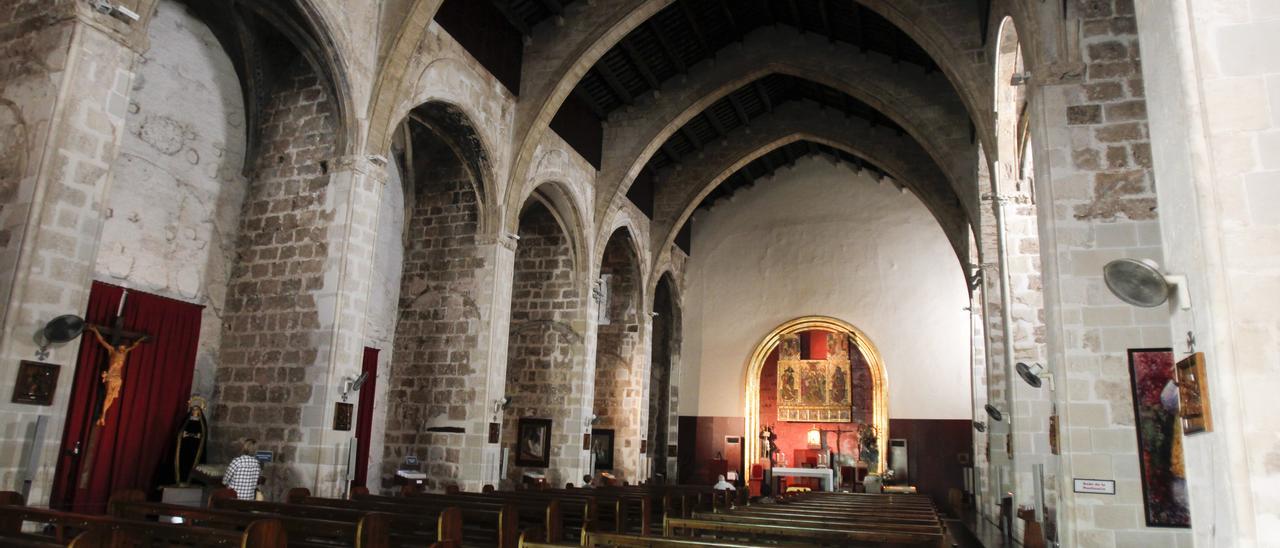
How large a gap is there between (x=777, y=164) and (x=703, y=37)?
682cm

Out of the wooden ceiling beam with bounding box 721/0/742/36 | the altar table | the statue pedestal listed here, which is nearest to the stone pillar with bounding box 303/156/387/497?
the wooden ceiling beam with bounding box 721/0/742/36

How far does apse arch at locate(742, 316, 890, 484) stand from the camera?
64.8 ft

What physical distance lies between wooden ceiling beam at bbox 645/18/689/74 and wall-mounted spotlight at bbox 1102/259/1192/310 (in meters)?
11.5

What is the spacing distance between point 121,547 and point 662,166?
1636cm

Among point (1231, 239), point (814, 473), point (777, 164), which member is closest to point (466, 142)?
point (1231, 239)

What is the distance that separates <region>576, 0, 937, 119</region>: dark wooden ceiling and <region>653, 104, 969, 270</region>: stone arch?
2.94 meters

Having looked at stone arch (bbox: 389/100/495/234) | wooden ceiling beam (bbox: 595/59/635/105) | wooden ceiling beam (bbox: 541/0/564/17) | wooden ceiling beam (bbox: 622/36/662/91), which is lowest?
Result: stone arch (bbox: 389/100/495/234)

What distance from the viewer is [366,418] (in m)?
12.8

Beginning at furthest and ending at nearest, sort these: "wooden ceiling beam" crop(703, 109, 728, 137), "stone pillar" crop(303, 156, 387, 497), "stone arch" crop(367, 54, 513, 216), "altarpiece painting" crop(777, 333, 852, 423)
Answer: "altarpiece painting" crop(777, 333, 852, 423), "wooden ceiling beam" crop(703, 109, 728, 137), "stone arch" crop(367, 54, 513, 216), "stone pillar" crop(303, 156, 387, 497)

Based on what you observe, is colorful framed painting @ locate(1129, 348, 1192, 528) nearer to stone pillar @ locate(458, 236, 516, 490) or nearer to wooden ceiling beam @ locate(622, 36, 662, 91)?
stone pillar @ locate(458, 236, 516, 490)

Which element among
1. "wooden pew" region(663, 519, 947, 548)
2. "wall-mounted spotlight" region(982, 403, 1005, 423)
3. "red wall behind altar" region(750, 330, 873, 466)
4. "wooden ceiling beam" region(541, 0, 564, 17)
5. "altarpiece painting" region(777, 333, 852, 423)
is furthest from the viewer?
"altarpiece painting" region(777, 333, 852, 423)

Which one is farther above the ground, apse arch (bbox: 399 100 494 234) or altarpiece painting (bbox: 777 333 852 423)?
apse arch (bbox: 399 100 494 234)

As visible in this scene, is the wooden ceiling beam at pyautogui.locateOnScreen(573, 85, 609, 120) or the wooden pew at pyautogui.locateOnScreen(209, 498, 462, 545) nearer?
the wooden pew at pyautogui.locateOnScreen(209, 498, 462, 545)

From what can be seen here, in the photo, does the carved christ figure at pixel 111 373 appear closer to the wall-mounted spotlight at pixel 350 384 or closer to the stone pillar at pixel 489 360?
the wall-mounted spotlight at pixel 350 384
